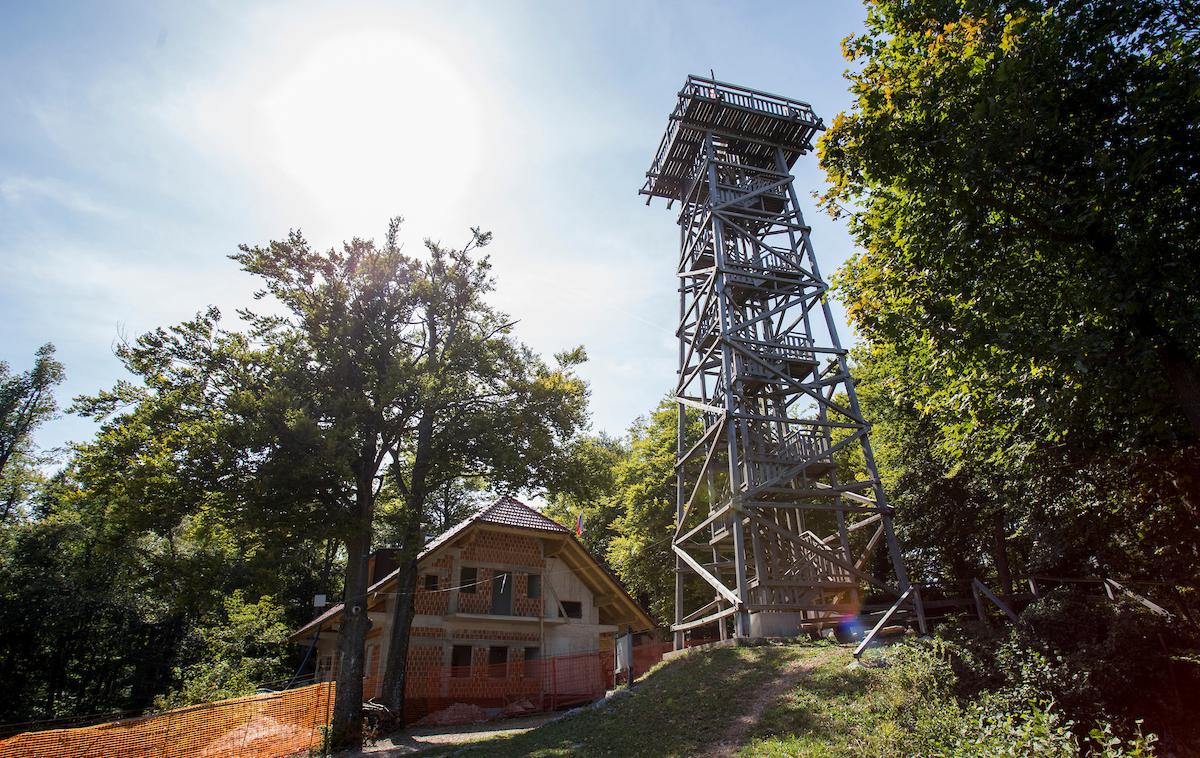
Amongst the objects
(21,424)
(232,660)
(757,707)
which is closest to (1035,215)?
(757,707)

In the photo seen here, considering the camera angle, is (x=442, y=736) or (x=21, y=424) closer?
(x=442, y=736)

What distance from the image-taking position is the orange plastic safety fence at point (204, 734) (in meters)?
10.7

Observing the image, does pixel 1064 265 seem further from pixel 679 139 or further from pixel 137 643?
pixel 137 643

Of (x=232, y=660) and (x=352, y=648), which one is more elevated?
(x=352, y=648)

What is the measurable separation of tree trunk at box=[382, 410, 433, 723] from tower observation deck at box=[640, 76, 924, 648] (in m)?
7.29

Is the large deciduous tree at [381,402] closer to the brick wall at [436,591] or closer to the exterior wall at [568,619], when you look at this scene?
the brick wall at [436,591]

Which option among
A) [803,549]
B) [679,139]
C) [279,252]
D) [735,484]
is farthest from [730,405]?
[279,252]

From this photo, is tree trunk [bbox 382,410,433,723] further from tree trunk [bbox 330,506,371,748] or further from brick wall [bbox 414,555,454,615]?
brick wall [bbox 414,555,454,615]

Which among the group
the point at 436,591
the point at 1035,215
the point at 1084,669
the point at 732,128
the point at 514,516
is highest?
the point at 732,128

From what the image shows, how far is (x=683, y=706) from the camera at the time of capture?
1062 cm

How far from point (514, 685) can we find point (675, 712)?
37.2ft

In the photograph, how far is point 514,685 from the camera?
66.0ft

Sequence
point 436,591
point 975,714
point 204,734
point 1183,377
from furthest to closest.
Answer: point 436,591, point 204,734, point 1183,377, point 975,714

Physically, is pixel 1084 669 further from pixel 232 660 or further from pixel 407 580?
pixel 232 660
